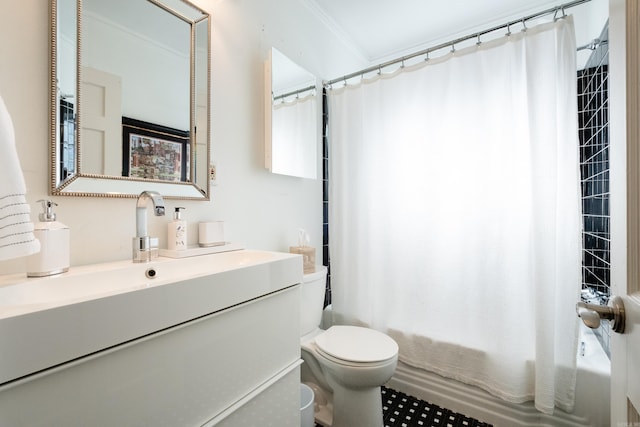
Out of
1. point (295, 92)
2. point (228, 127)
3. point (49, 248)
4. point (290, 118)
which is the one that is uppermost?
point (295, 92)

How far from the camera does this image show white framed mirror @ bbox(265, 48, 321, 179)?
5.10 ft

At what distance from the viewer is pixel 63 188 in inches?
35.4

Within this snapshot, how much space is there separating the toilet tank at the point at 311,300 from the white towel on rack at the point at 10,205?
42.5 inches

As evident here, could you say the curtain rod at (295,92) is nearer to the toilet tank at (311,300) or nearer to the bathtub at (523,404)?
the toilet tank at (311,300)

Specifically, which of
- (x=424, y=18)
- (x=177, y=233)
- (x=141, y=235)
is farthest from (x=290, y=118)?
(x=424, y=18)

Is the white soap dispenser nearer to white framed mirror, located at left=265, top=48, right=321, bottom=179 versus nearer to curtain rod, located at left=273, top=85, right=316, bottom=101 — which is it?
white framed mirror, located at left=265, top=48, right=321, bottom=179

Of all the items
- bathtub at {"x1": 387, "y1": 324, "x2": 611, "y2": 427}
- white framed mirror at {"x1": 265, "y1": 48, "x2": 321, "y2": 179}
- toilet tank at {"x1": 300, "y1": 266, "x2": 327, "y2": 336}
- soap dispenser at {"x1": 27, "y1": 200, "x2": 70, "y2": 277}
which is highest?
white framed mirror at {"x1": 265, "y1": 48, "x2": 321, "y2": 179}

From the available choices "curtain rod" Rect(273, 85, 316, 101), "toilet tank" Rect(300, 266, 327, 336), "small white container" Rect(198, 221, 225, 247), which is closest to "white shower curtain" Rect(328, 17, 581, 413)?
"curtain rod" Rect(273, 85, 316, 101)

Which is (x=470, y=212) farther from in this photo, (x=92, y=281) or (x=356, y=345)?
(x=92, y=281)

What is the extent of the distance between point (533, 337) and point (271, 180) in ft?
4.99

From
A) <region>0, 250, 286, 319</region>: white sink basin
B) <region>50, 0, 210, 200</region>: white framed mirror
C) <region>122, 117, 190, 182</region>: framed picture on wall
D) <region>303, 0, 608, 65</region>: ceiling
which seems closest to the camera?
<region>0, 250, 286, 319</region>: white sink basin

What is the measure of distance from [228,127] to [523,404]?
196 cm

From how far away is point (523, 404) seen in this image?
1416 mm

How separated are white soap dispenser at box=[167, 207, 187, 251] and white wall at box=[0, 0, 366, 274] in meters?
0.06
